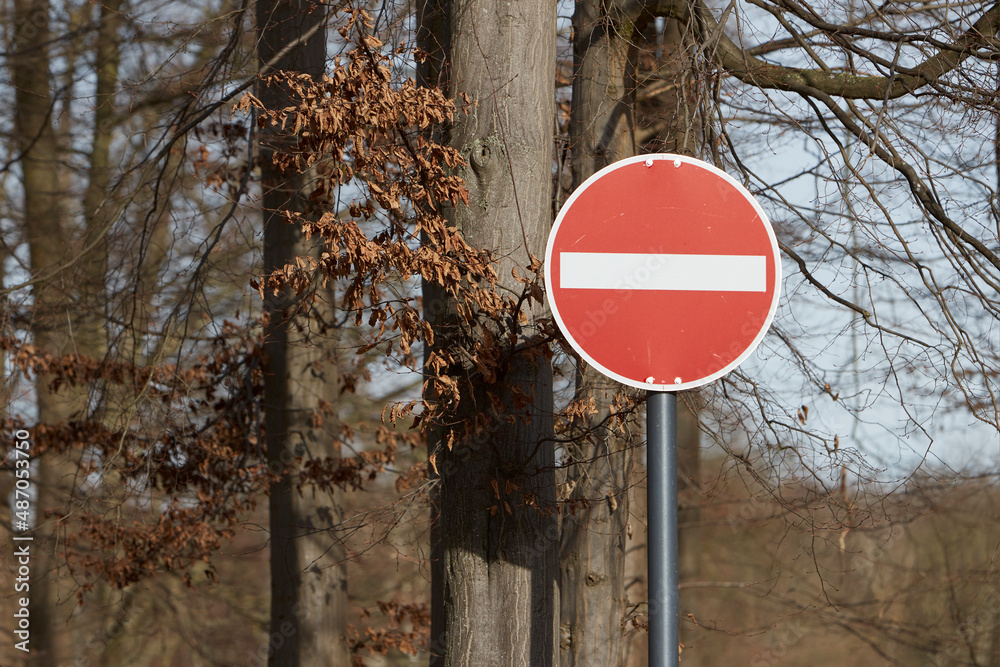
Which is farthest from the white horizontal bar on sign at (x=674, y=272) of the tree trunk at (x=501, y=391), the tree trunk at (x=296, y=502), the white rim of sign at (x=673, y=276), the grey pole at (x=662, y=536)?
the tree trunk at (x=296, y=502)

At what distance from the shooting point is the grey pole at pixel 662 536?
215cm

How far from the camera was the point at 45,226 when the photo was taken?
35.7ft

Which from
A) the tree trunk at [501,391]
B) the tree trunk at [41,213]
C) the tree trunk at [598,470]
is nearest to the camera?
the tree trunk at [501,391]

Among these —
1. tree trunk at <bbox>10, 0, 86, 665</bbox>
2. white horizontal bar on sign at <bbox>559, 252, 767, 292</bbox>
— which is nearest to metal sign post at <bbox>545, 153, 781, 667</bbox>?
white horizontal bar on sign at <bbox>559, 252, 767, 292</bbox>

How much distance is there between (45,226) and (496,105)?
370 inches

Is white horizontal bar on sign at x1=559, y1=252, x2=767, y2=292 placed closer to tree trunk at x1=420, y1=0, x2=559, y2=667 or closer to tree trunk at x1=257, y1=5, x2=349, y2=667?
tree trunk at x1=420, y1=0, x2=559, y2=667

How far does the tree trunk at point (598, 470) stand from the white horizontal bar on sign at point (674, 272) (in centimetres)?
251

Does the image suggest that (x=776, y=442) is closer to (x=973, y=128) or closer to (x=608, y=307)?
(x=973, y=128)

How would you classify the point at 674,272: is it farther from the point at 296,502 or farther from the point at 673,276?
the point at 296,502

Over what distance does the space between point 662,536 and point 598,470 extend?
3623mm

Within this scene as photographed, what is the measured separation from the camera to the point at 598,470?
5.78 m

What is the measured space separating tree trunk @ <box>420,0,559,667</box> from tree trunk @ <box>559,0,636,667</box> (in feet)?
5.40

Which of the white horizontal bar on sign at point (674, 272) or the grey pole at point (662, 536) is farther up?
the white horizontal bar on sign at point (674, 272)

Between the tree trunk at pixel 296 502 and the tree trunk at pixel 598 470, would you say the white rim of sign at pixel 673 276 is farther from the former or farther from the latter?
the tree trunk at pixel 296 502
